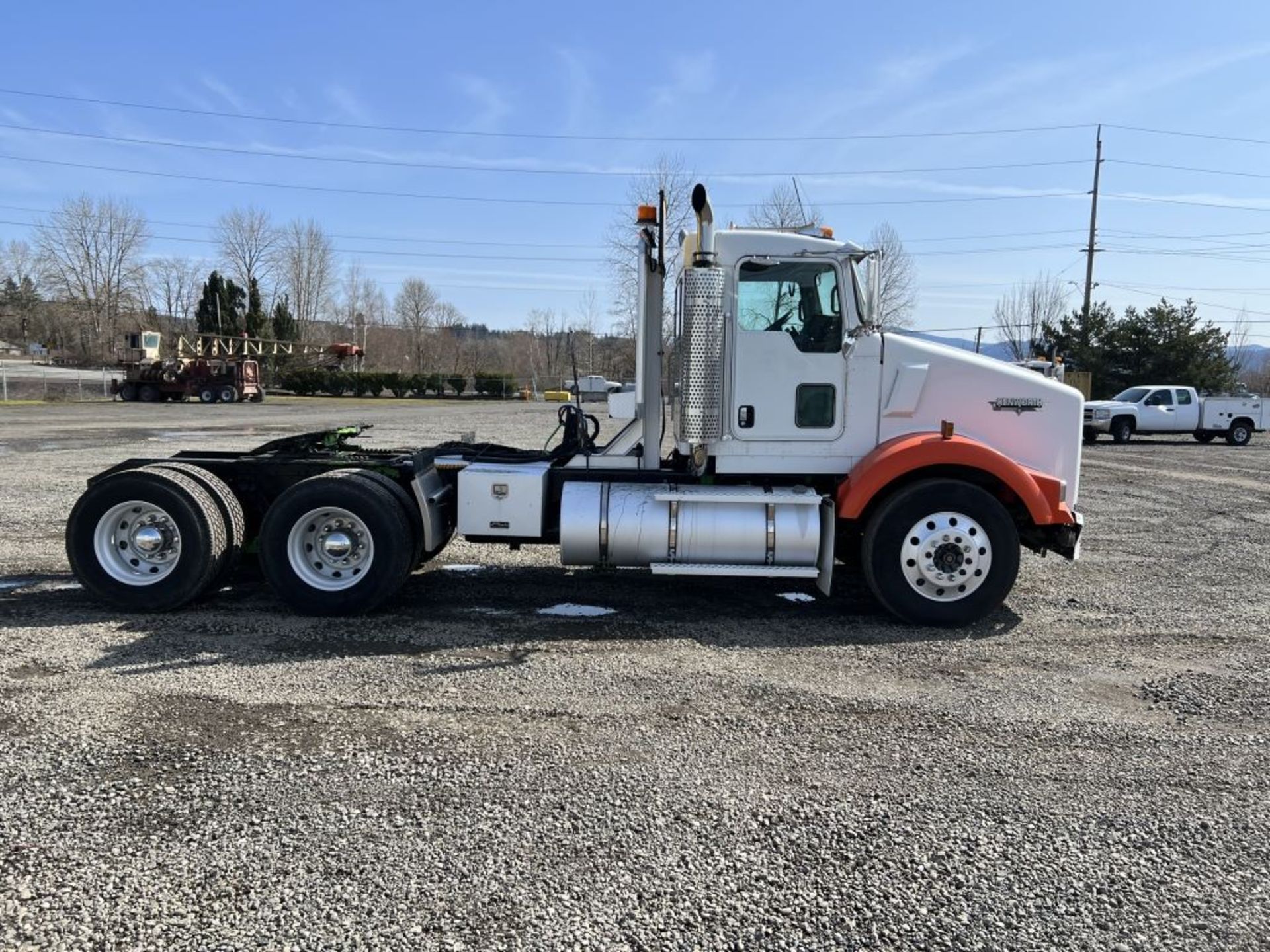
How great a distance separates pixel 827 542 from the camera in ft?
21.1

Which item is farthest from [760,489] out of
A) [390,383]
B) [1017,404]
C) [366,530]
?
[390,383]

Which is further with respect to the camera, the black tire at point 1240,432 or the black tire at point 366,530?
the black tire at point 1240,432

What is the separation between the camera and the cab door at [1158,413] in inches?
1074

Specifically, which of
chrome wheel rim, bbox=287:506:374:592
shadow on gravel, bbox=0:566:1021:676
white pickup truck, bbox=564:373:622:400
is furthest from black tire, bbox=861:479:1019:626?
chrome wheel rim, bbox=287:506:374:592

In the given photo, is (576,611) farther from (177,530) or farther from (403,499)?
(177,530)

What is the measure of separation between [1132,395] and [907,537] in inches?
1045

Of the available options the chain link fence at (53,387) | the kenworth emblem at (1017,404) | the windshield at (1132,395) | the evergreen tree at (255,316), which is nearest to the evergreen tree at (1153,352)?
the windshield at (1132,395)

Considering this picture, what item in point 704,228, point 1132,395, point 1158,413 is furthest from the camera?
point 1132,395

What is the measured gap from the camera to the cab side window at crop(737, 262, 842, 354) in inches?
250

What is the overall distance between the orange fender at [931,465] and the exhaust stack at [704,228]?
1.94 meters

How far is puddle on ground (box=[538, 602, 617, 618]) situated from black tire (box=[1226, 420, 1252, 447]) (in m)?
29.0

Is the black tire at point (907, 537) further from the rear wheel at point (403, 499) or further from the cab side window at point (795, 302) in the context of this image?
the rear wheel at point (403, 499)

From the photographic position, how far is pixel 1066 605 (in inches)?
283

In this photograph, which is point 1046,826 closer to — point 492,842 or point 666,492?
point 492,842
